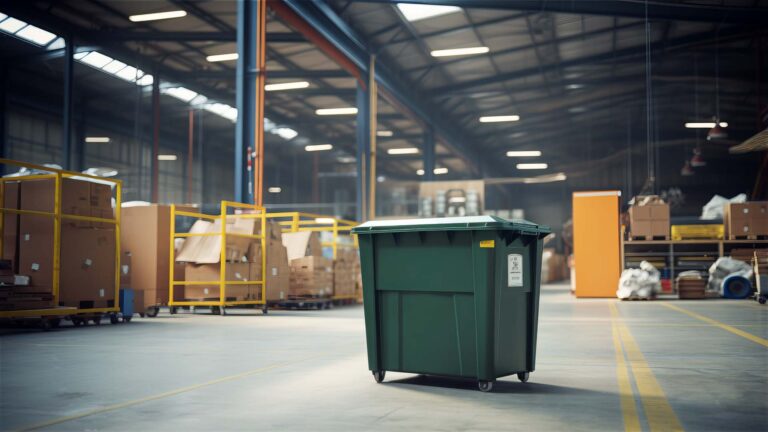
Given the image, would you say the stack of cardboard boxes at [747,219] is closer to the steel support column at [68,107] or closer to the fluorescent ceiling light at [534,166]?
the steel support column at [68,107]

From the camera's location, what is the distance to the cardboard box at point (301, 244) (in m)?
14.1

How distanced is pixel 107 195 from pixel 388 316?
21.3 ft

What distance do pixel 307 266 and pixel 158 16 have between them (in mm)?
9399

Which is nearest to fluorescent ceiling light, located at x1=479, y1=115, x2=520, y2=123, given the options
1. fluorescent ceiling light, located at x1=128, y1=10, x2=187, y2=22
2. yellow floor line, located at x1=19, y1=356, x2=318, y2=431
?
fluorescent ceiling light, located at x1=128, y1=10, x2=187, y2=22

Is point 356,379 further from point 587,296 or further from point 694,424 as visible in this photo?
point 587,296

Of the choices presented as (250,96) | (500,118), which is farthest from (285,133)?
(250,96)

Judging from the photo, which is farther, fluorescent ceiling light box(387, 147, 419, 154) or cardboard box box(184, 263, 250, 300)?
fluorescent ceiling light box(387, 147, 419, 154)

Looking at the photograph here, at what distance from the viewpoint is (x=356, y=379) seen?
4.58m

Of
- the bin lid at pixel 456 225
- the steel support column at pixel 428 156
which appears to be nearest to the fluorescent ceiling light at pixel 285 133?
the steel support column at pixel 428 156

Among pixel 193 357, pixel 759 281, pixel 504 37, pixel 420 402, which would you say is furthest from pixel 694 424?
pixel 504 37

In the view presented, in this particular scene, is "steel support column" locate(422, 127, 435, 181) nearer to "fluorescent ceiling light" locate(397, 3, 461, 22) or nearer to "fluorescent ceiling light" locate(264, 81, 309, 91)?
"fluorescent ceiling light" locate(264, 81, 309, 91)

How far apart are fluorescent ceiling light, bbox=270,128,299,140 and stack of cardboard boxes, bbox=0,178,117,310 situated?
916 inches

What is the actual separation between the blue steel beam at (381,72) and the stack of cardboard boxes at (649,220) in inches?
338

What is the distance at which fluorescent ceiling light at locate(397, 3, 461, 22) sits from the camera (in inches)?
722
